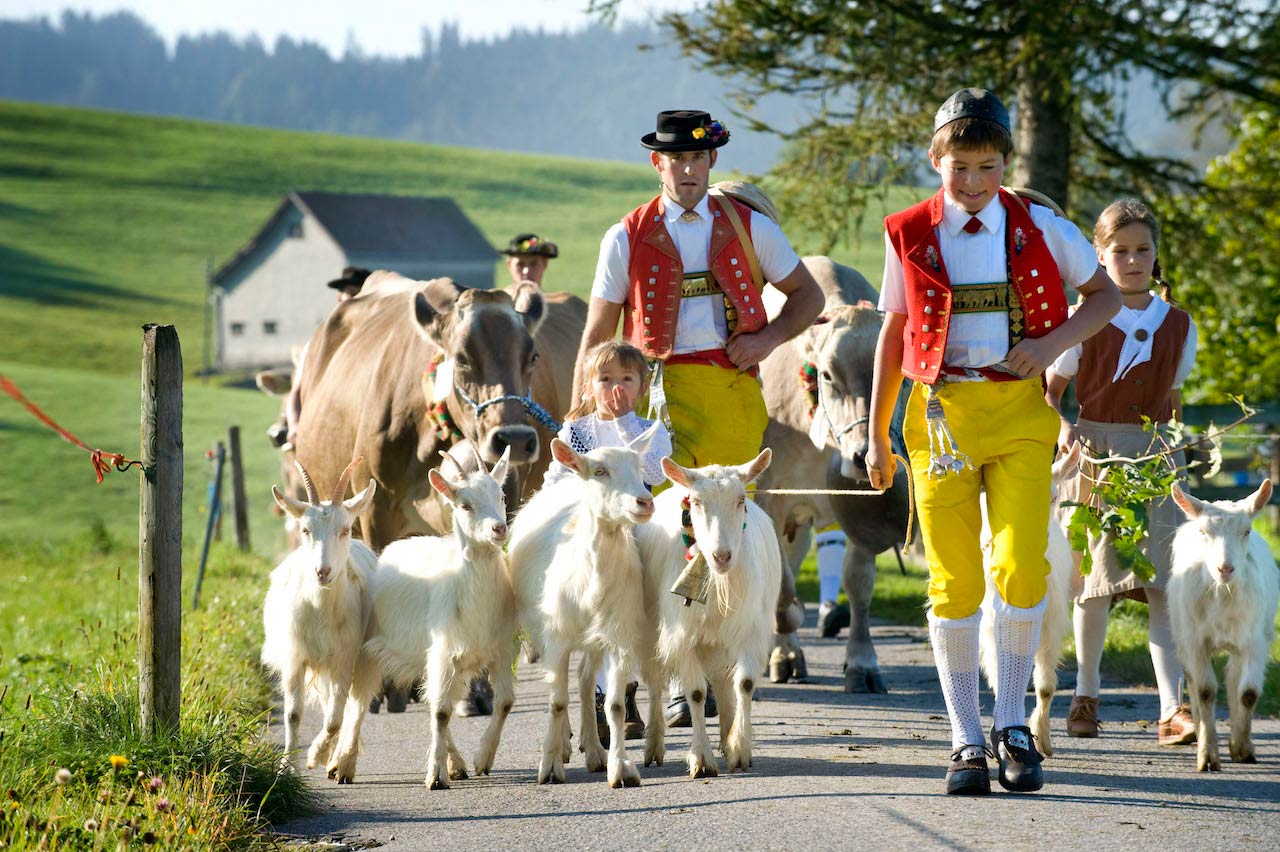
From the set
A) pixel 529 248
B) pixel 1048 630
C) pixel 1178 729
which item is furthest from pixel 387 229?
pixel 1178 729

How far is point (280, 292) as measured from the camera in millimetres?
66062

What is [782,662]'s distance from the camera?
9.42 meters

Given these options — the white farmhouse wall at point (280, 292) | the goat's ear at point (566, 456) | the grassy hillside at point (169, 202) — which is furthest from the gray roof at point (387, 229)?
the goat's ear at point (566, 456)

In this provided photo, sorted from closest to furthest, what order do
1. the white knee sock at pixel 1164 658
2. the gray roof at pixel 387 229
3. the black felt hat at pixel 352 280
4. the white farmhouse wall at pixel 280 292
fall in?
the white knee sock at pixel 1164 658 → the black felt hat at pixel 352 280 → the white farmhouse wall at pixel 280 292 → the gray roof at pixel 387 229

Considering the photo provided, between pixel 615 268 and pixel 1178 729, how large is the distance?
10.9 feet

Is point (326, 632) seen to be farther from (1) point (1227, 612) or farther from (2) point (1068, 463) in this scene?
(1) point (1227, 612)

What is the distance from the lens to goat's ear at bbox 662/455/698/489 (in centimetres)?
607

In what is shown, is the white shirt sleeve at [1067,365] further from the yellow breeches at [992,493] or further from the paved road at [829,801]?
the paved road at [829,801]

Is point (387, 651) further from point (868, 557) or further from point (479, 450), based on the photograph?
point (868, 557)

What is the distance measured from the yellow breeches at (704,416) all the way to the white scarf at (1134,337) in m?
1.82

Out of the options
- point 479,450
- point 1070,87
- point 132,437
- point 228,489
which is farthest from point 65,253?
point 479,450

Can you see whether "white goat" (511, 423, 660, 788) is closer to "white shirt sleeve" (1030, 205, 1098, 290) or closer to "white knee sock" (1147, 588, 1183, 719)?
"white shirt sleeve" (1030, 205, 1098, 290)

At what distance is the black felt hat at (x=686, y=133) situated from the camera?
6.88m

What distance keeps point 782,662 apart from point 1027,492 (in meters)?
3.79
